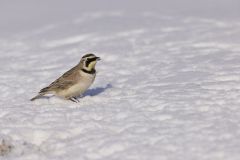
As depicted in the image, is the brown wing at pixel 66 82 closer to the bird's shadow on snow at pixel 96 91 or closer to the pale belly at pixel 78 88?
the pale belly at pixel 78 88

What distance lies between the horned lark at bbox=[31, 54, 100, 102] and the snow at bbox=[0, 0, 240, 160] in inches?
5.4

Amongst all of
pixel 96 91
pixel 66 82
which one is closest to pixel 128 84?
pixel 96 91

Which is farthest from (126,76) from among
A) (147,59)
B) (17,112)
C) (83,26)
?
(83,26)

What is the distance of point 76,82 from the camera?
9.13m

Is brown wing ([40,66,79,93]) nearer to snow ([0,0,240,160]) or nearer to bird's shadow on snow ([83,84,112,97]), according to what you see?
snow ([0,0,240,160])

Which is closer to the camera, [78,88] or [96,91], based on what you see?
[78,88]

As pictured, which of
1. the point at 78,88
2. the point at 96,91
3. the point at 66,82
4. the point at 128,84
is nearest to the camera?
the point at 78,88

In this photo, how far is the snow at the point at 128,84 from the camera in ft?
24.1

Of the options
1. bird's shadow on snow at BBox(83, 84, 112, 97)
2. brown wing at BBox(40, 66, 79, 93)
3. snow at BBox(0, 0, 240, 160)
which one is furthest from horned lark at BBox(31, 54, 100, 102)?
bird's shadow on snow at BBox(83, 84, 112, 97)

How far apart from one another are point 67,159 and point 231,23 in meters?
7.85

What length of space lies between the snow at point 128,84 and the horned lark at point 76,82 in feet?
0.45

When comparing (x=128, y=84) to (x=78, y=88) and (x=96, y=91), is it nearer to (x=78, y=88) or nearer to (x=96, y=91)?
(x=96, y=91)

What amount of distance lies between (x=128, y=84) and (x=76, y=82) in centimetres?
134

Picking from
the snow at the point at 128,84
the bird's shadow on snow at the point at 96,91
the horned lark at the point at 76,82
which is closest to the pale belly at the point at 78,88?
the horned lark at the point at 76,82
